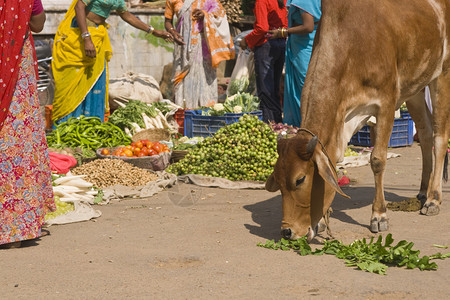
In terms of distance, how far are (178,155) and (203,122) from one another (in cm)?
141

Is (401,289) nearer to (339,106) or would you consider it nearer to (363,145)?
(339,106)

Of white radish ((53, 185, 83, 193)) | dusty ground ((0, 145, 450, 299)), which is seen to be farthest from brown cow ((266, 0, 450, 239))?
white radish ((53, 185, 83, 193))

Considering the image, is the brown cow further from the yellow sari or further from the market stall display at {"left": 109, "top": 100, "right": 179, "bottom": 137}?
the market stall display at {"left": 109, "top": 100, "right": 179, "bottom": 137}

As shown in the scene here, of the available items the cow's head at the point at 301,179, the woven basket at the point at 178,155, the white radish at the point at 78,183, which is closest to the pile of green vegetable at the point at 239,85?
the woven basket at the point at 178,155

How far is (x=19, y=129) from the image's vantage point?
556cm

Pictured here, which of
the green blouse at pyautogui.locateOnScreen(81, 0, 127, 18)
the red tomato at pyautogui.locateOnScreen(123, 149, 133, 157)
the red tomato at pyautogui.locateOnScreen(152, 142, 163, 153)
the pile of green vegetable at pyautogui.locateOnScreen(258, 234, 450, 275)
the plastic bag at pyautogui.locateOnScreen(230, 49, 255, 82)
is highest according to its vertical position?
the green blouse at pyautogui.locateOnScreen(81, 0, 127, 18)

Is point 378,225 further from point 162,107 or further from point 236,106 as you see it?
point 162,107

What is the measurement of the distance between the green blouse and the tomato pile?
2.12 metres

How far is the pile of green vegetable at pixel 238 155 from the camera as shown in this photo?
27.1ft

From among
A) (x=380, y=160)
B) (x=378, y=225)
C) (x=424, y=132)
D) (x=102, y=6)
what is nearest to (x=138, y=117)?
(x=102, y=6)

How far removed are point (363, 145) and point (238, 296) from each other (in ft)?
Result: 22.6

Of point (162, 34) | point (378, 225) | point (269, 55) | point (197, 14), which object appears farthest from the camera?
point (197, 14)

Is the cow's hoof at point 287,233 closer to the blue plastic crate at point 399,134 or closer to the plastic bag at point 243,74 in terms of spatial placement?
the blue plastic crate at point 399,134

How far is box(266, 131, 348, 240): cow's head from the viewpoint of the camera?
5.26 meters
